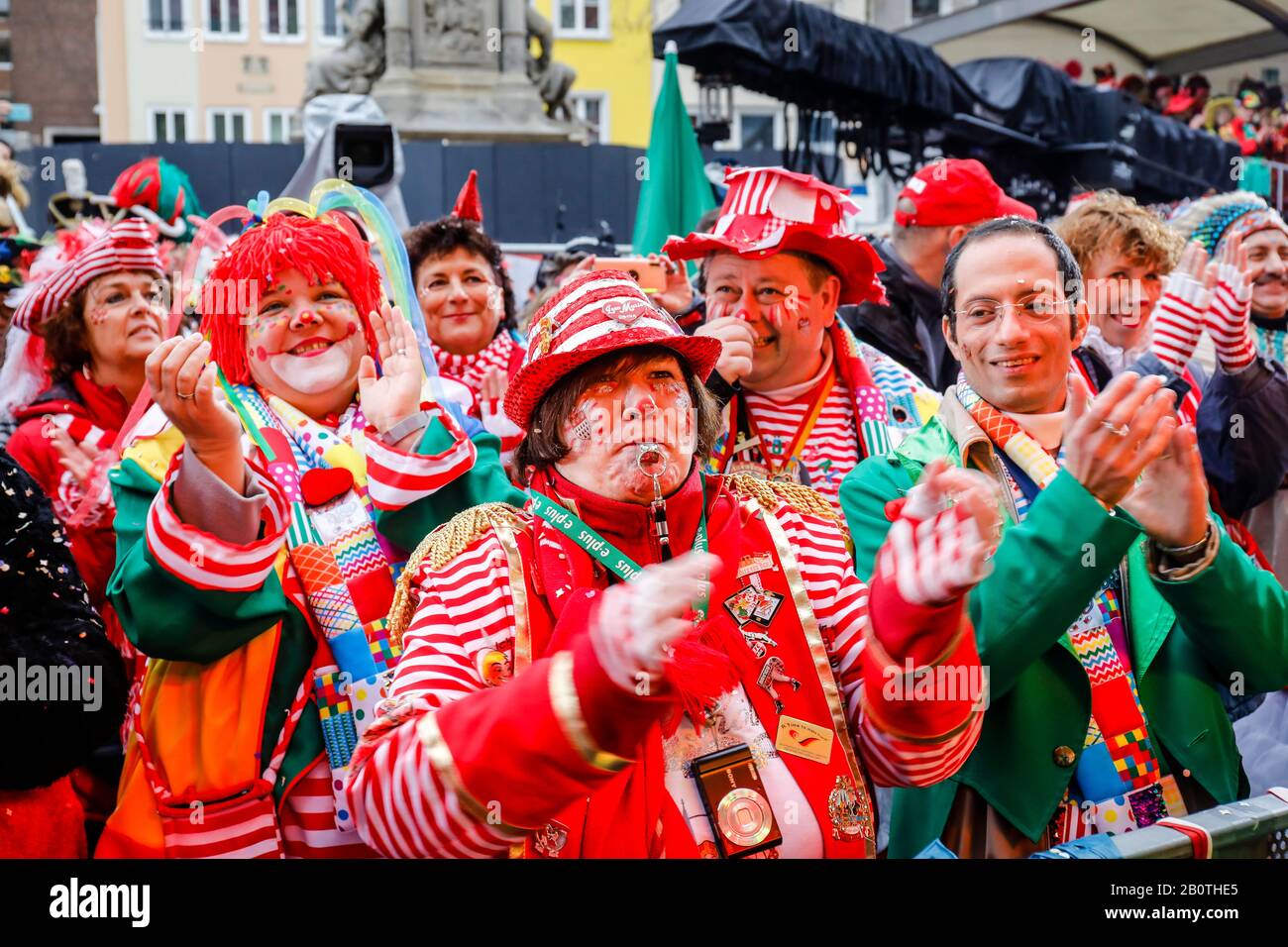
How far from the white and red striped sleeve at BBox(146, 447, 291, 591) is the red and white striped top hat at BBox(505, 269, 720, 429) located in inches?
20.7

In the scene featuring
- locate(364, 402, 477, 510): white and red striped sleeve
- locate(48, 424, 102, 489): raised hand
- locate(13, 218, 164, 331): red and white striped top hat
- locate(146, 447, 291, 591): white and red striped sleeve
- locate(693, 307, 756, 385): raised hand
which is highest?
locate(13, 218, 164, 331): red and white striped top hat

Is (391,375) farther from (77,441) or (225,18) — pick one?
(225,18)

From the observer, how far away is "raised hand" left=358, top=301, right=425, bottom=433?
282 centimetres

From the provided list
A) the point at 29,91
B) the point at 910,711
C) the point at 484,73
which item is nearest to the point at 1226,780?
the point at 910,711

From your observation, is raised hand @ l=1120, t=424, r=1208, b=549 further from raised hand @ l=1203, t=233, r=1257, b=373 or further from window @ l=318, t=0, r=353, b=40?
window @ l=318, t=0, r=353, b=40

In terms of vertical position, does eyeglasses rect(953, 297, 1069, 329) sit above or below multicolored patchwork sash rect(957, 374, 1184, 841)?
above

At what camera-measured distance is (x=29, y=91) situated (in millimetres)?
32938

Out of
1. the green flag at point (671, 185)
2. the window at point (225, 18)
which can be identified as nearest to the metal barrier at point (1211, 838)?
the green flag at point (671, 185)

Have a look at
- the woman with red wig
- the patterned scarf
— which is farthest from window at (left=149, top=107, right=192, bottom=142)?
the woman with red wig

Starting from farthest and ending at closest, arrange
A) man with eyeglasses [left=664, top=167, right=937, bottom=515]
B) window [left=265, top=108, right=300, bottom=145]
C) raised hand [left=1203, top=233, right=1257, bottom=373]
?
window [left=265, top=108, right=300, bottom=145] < raised hand [left=1203, top=233, right=1257, bottom=373] < man with eyeglasses [left=664, top=167, right=937, bottom=515]

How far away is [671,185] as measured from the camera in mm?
6320
